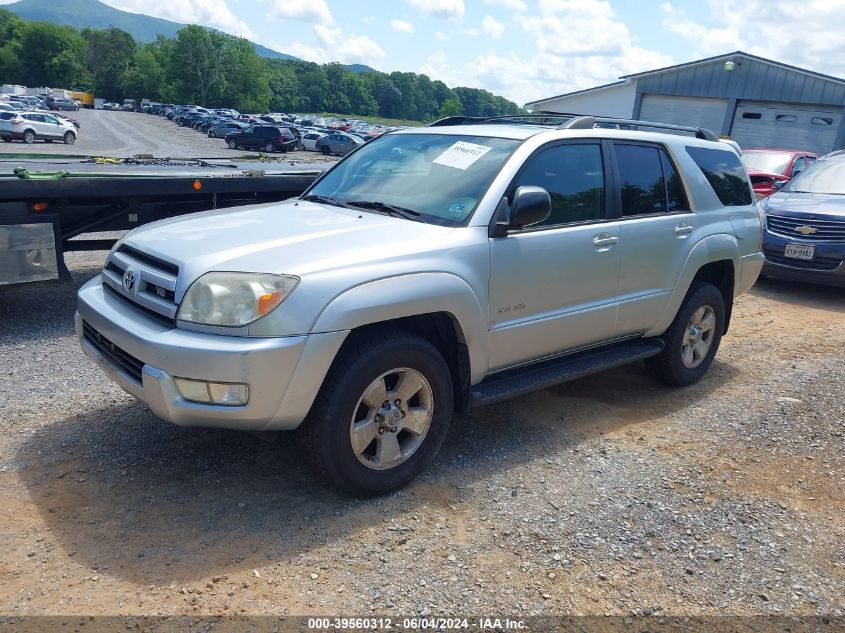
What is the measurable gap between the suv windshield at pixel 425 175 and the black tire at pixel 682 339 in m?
2.00

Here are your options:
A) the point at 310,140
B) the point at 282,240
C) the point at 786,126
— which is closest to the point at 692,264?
the point at 282,240

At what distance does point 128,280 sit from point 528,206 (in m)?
2.08

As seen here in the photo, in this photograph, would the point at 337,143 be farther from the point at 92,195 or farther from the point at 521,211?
the point at 521,211

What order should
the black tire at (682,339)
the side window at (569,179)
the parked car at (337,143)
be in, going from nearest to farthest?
the side window at (569,179) → the black tire at (682,339) → the parked car at (337,143)

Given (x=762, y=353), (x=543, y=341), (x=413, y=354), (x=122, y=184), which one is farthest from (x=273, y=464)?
(x=762, y=353)

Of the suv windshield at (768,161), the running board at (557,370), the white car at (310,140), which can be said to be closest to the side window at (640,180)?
the running board at (557,370)

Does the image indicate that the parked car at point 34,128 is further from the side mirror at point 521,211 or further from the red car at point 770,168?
the side mirror at point 521,211

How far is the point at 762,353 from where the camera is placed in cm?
651

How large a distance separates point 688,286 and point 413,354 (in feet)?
8.41

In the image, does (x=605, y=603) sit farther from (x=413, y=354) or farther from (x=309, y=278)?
(x=309, y=278)

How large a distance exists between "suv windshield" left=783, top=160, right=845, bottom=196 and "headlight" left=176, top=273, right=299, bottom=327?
29.8ft

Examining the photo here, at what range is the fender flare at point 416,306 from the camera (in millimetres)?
3113

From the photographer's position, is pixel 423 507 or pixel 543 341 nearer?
pixel 423 507

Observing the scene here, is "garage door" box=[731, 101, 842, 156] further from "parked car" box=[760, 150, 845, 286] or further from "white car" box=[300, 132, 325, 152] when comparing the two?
"white car" box=[300, 132, 325, 152]
